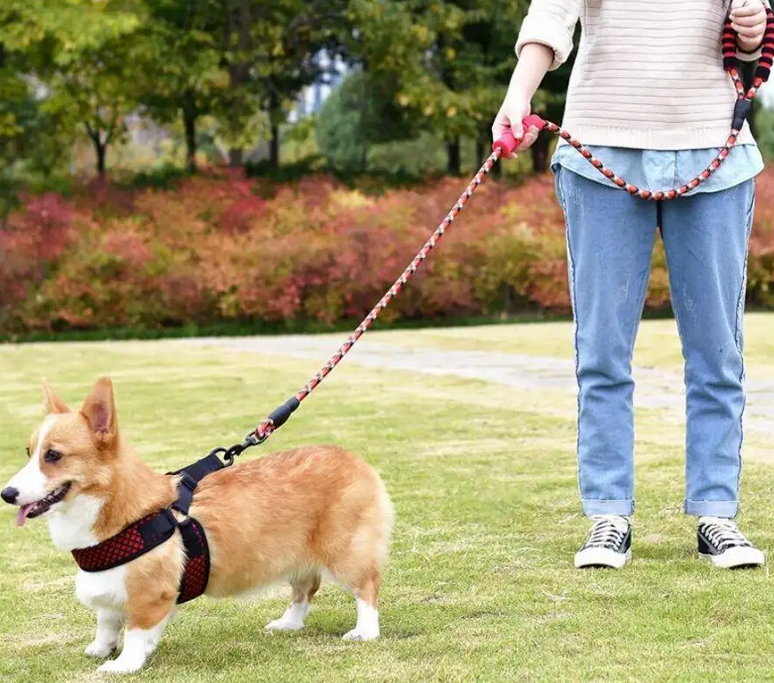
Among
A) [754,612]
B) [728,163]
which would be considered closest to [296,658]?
[754,612]

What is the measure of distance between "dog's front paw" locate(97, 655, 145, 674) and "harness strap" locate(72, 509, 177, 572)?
233 mm

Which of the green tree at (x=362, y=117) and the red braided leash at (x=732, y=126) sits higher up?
the green tree at (x=362, y=117)

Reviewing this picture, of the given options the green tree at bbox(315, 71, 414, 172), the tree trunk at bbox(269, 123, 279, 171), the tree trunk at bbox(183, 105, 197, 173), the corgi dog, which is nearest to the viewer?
the corgi dog

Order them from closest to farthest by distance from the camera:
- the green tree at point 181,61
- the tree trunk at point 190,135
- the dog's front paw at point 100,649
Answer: the dog's front paw at point 100,649, the green tree at point 181,61, the tree trunk at point 190,135

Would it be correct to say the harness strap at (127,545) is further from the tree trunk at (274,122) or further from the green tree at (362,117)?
the green tree at (362,117)

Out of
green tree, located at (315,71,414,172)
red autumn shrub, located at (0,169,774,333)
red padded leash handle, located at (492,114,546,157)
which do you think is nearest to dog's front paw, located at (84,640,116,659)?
red padded leash handle, located at (492,114,546,157)

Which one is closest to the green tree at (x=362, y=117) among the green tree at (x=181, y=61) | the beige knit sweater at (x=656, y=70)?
the green tree at (x=181, y=61)

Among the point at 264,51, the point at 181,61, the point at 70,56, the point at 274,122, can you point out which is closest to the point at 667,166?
the point at 70,56

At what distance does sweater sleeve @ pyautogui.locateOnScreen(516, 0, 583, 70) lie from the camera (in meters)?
3.93

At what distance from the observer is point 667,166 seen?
3945mm

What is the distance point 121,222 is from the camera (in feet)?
64.6

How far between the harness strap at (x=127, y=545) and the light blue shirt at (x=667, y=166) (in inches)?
68.9

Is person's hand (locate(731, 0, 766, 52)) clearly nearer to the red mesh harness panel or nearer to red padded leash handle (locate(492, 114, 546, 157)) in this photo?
red padded leash handle (locate(492, 114, 546, 157))

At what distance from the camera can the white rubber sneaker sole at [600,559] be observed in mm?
3973
